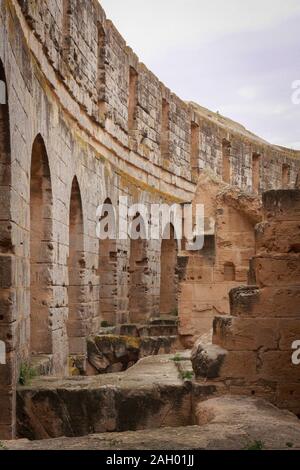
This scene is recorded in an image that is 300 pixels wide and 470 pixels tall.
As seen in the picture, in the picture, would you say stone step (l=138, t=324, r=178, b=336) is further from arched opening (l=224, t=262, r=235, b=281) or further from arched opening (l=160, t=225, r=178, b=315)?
arched opening (l=160, t=225, r=178, b=315)

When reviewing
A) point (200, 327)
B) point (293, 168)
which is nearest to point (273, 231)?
point (200, 327)

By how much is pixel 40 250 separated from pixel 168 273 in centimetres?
1074

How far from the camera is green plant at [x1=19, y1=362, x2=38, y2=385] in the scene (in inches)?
303

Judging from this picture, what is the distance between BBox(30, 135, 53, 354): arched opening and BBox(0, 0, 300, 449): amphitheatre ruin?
0.02m

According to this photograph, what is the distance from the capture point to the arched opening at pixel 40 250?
9.70m

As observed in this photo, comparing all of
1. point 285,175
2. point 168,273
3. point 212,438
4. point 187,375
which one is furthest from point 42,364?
point 285,175

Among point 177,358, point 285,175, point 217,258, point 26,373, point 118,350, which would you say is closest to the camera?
point 26,373

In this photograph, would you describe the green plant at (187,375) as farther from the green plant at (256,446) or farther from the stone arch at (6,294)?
the green plant at (256,446)

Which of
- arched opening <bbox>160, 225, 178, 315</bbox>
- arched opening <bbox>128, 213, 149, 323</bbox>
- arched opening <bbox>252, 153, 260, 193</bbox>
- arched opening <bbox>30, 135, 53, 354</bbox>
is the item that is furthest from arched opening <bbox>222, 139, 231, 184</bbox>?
arched opening <bbox>30, 135, 53, 354</bbox>

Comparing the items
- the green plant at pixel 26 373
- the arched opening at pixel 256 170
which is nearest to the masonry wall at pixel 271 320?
the green plant at pixel 26 373

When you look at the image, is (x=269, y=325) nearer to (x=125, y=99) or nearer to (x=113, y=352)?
(x=113, y=352)

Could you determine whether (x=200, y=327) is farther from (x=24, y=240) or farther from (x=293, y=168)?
(x=293, y=168)

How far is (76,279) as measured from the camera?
41.2 feet

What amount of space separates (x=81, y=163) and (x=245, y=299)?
20.8 feet
